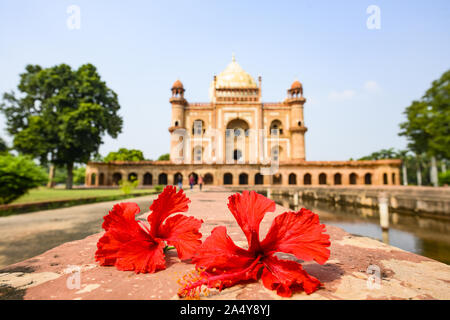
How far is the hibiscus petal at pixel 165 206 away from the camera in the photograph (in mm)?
1082

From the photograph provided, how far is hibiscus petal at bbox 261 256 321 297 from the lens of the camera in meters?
0.77

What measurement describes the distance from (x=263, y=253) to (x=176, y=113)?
1161 inches

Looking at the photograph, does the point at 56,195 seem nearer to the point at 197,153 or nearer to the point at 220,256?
the point at 220,256

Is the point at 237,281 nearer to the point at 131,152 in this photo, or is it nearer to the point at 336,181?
the point at 336,181

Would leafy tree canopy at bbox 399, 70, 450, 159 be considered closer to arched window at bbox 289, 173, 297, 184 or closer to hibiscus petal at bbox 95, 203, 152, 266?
arched window at bbox 289, 173, 297, 184

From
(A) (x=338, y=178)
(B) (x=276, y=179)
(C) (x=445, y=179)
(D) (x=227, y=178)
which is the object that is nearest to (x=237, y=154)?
(D) (x=227, y=178)

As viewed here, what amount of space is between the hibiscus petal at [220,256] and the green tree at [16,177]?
29.1ft

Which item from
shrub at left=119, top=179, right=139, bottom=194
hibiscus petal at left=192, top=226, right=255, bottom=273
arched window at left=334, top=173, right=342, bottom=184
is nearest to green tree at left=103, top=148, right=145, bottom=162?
shrub at left=119, top=179, right=139, bottom=194

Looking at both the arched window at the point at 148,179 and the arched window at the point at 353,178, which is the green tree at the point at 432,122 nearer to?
the arched window at the point at 353,178

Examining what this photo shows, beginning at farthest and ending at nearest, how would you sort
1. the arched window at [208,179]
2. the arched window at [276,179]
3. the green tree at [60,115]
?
the arched window at [208,179] → the arched window at [276,179] → the green tree at [60,115]

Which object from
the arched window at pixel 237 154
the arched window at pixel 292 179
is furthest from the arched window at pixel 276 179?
the arched window at pixel 237 154

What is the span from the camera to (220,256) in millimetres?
890
